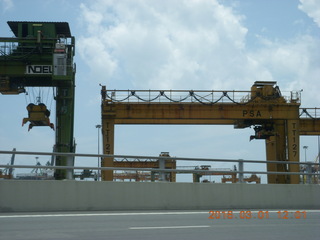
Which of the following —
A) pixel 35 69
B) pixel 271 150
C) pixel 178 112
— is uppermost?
pixel 35 69

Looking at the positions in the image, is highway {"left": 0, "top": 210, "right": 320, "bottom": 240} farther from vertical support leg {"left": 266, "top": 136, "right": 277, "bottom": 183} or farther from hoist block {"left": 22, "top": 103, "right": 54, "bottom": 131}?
vertical support leg {"left": 266, "top": 136, "right": 277, "bottom": 183}

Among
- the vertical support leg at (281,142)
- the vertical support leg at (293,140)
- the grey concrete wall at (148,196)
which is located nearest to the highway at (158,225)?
the grey concrete wall at (148,196)

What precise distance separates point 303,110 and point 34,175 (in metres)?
35.5

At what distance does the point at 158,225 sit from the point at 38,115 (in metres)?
25.0

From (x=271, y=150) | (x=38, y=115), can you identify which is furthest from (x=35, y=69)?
(x=271, y=150)

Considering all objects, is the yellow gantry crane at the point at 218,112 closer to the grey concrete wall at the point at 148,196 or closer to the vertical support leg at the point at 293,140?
the vertical support leg at the point at 293,140

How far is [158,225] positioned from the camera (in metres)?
10.1

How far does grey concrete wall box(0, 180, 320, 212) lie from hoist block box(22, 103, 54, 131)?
21.5m

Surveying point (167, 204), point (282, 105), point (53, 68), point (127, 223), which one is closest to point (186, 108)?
point (282, 105)

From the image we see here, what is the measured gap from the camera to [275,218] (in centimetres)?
1221

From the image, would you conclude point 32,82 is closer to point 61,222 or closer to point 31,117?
point 31,117

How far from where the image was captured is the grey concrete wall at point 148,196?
1210 centimetres

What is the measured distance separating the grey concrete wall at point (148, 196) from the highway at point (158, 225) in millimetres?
637
